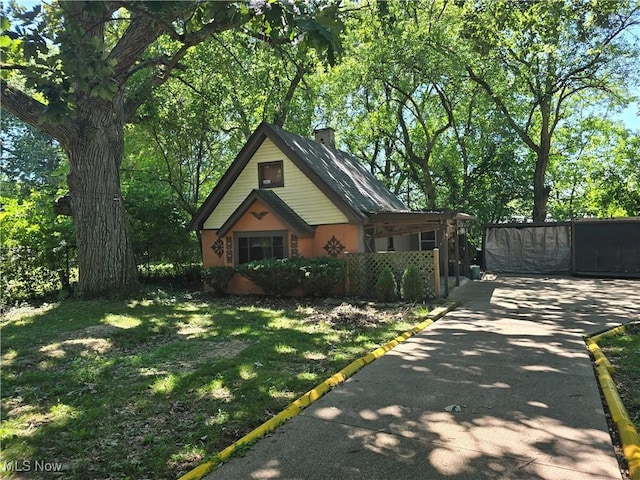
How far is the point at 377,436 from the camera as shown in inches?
153

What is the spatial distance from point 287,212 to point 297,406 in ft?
32.9

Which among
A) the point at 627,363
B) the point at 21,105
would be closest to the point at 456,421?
the point at 627,363

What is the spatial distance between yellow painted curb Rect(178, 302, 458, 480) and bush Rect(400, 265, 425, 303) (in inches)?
147

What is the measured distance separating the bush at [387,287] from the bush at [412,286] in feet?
0.85

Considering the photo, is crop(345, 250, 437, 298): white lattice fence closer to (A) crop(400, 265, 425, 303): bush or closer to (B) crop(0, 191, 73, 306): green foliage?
(A) crop(400, 265, 425, 303): bush

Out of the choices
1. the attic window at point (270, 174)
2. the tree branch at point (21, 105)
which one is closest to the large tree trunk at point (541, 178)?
the attic window at point (270, 174)

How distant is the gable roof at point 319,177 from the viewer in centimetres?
1373

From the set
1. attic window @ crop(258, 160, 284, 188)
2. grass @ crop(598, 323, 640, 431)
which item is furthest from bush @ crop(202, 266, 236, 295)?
grass @ crop(598, 323, 640, 431)

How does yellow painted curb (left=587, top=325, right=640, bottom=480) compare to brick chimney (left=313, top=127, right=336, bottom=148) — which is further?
brick chimney (left=313, top=127, right=336, bottom=148)

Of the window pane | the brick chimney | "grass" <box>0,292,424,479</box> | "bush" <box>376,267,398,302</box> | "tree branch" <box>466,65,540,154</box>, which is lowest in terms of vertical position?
"grass" <box>0,292,424,479</box>

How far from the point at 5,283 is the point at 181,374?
974cm

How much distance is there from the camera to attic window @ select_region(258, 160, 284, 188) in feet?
49.4

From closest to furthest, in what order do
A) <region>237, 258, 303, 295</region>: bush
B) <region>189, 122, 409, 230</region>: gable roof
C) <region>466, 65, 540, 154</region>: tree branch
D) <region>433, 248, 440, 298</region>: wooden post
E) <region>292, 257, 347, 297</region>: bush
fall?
<region>433, 248, 440, 298</region>: wooden post, <region>292, 257, 347, 297</region>: bush, <region>237, 258, 303, 295</region>: bush, <region>189, 122, 409, 230</region>: gable roof, <region>466, 65, 540, 154</region>: tree branch

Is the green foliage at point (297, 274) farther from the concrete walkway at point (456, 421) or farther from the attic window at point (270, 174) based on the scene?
the concrete walkway at point (456, 421)
